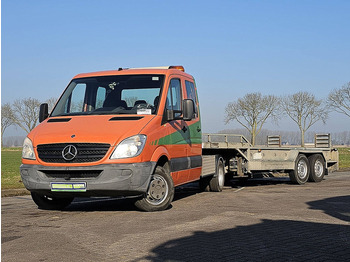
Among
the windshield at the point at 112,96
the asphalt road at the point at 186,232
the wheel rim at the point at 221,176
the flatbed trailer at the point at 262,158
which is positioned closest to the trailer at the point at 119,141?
the windshield at the point at 112,96

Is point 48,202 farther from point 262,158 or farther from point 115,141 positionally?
point 262,158

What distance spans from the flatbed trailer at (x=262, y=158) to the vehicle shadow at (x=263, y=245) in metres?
5.82

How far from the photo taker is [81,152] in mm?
8891

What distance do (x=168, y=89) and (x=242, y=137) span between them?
5.61m

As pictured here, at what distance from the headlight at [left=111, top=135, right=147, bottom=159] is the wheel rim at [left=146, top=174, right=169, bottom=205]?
2.46 feet

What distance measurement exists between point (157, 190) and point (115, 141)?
4.21ft

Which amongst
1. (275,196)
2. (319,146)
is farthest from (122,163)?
(319,146)

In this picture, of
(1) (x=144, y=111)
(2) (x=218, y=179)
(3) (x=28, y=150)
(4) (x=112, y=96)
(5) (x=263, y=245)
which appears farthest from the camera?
(2) (x=218, y=179)

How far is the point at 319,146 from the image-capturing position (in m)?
18.9

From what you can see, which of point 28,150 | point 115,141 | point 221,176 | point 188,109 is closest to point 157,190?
point 115,141

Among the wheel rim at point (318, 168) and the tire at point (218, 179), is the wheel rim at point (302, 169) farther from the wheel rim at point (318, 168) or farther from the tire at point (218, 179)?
the tire at point (218, 179)

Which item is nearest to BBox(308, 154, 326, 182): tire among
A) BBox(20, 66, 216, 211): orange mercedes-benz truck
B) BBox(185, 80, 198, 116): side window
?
BBox(185, 80, 198, 116): side window

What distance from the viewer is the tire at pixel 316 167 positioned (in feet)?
55.9

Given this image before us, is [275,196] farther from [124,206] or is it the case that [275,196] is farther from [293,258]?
[293,258]
